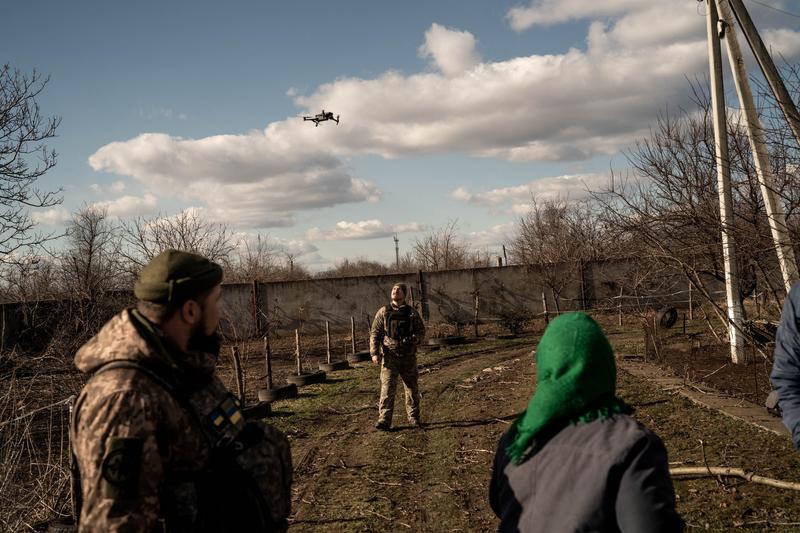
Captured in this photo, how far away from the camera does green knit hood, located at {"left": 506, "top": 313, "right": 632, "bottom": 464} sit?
1.84 meters

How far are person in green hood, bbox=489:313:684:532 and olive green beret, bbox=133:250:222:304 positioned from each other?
1229 millimetres

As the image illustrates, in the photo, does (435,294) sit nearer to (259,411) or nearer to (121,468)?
(259,411)

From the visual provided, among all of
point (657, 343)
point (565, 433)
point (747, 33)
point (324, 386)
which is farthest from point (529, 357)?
point (565, 433)

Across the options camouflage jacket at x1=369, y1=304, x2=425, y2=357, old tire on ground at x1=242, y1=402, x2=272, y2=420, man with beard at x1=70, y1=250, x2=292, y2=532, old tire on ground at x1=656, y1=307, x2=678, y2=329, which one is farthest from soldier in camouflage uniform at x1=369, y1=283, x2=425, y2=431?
old tire on ground at x1=656, y1=307, x2=678, y2=329

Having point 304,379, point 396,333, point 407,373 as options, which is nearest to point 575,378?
point 396,333

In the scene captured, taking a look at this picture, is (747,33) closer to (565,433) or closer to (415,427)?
(415,427)

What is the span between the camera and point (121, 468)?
1845 mm

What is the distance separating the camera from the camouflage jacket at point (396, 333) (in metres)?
8.77

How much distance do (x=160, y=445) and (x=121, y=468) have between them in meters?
0.13

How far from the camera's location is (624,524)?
1692 millimetres

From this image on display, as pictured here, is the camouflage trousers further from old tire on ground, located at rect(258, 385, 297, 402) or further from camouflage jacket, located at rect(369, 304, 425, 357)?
old tire on ground, located at rect(258, 385, 297, 402)

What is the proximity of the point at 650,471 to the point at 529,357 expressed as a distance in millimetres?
14077

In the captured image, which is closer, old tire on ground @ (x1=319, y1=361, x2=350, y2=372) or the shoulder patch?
the shoulder patch

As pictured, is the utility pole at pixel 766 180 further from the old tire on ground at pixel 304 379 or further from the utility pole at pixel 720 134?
the old tire on ground at pixel 304 379
